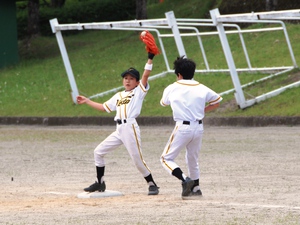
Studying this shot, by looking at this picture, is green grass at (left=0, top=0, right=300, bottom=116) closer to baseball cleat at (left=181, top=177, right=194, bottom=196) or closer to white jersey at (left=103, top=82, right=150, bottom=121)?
white jersey at (left=103, top=82, right=150, bottom=121)

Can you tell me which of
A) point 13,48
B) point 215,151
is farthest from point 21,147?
point 13,48

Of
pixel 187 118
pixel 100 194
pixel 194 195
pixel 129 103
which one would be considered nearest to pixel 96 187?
pixel 100 194

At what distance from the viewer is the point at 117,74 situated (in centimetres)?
3033

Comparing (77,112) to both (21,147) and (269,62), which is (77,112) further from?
(21,147)

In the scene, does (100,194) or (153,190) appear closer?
(153,190)

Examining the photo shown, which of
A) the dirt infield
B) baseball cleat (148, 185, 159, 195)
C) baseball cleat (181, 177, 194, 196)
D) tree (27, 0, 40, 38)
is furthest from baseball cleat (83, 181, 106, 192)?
tree (27, 0, 40, 38)

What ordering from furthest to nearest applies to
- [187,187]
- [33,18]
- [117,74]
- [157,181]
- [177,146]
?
[33,18], [117,74], [157,181], [177,146], [187,187]

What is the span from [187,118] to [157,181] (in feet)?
6.85

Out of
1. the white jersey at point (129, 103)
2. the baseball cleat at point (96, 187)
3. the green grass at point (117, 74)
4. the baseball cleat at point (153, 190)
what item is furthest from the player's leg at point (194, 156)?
the green grass at point (117, 74)

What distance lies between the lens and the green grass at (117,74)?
909 inches

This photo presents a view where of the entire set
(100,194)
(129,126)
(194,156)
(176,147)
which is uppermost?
(129,126)

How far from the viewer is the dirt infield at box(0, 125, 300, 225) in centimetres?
799

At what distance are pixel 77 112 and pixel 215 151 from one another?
34.7ft

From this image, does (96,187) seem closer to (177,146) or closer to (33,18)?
(177,146)
